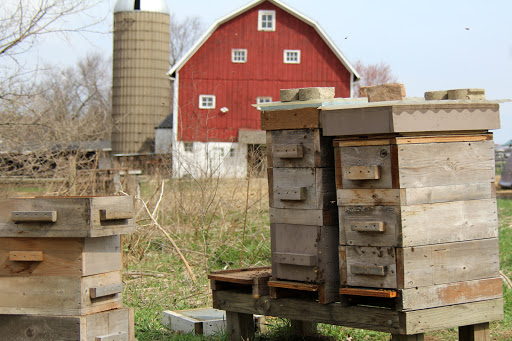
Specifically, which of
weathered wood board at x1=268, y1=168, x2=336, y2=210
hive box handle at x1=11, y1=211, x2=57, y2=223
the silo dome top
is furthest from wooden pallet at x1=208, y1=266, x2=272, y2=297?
the silo dome top

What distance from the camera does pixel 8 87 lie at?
10125 millimetres

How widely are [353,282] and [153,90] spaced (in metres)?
31.2

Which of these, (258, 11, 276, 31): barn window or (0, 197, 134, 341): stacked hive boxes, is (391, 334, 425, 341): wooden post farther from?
(258, 11, 276, 31): barn window

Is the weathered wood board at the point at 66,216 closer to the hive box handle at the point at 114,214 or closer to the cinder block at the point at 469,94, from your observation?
the hive box handle at the point at 114,214

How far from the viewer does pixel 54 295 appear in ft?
15.9

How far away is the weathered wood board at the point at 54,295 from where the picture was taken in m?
4.81

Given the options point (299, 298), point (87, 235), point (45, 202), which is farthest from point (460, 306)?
point (45, 202)

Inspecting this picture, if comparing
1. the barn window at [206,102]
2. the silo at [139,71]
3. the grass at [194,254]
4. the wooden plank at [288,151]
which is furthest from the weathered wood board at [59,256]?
the silo at [139,71]

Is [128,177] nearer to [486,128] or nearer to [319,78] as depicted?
[486,128]

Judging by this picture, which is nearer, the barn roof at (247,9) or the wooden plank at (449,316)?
the wooden plank at (449,316)

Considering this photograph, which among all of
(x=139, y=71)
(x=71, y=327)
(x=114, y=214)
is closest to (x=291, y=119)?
(x=114, y=214)

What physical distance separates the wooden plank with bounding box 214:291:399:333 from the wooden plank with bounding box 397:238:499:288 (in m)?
0.30

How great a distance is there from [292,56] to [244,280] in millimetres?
26692

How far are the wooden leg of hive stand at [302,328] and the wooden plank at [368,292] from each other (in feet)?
4.06
